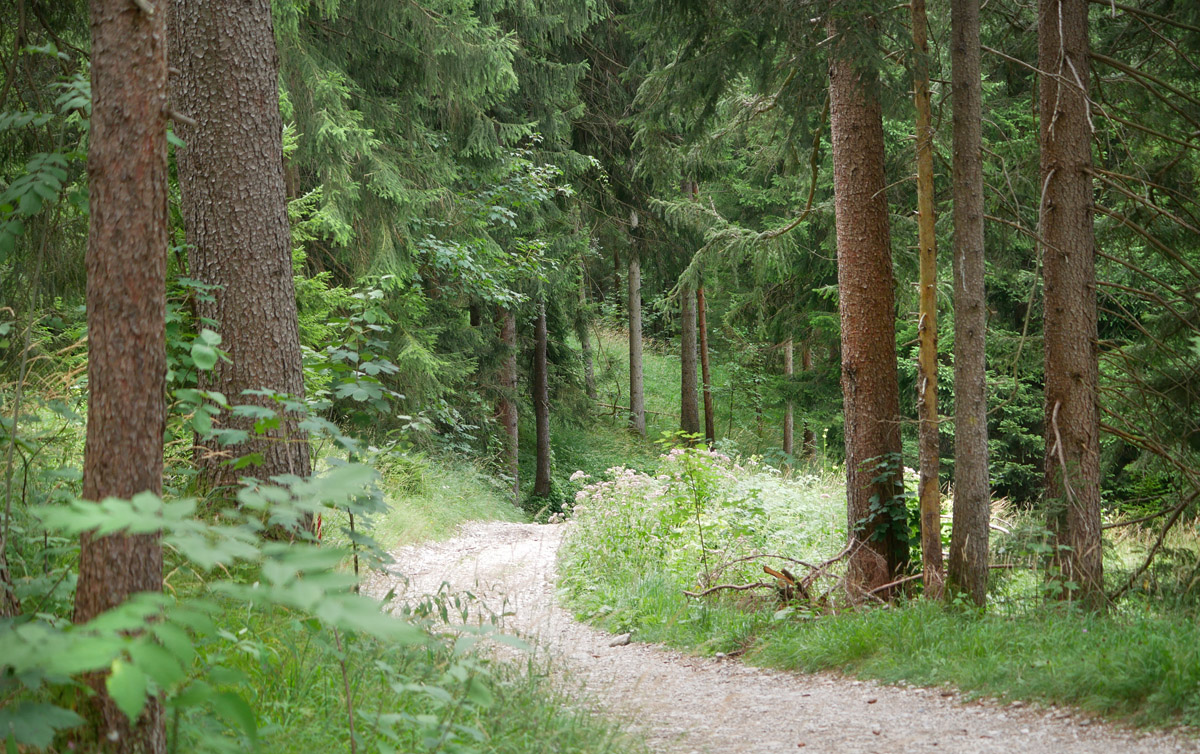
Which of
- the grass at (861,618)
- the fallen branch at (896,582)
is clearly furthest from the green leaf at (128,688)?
the fallen branch at (896,582)

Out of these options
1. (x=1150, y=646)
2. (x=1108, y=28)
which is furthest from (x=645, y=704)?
(x=1108, y=28)

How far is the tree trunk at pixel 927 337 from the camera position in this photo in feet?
18.0

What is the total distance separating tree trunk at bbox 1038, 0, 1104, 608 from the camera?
17.7 ft

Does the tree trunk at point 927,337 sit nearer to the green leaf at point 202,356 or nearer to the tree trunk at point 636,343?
the green leaf at point 202,356

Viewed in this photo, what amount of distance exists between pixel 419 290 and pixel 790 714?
356 inches

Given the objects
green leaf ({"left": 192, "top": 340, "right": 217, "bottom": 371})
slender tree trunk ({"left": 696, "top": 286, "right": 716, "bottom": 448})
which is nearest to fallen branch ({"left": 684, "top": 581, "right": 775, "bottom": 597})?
green leaf ({"left": 192, "top": 340, "right": 217, "bottom": 371})

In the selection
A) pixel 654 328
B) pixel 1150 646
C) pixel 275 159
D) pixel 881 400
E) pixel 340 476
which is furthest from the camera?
pixel 654 328

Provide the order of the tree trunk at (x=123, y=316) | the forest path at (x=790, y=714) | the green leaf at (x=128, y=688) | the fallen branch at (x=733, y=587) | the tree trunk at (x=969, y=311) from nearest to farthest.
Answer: the green leaf at (x=128, y=688)
the tree trunk at (x=123, y=316)
the forest path at (x=790, y=714)
the tree trunk at (x=969, y=311)
the fallen branch at (x=733, y=587)

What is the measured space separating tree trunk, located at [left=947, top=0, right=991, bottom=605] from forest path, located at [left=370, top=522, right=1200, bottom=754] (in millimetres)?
1188

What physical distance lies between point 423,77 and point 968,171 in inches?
340

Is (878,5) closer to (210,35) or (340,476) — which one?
(210,35)

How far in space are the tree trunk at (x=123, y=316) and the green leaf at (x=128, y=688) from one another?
838 mm

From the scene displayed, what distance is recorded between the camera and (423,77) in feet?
38.2

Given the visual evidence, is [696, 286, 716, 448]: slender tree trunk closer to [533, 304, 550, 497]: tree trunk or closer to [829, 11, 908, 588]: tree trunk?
[533, 304, 550, 497]: tree trunk
